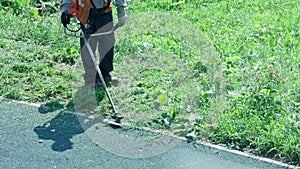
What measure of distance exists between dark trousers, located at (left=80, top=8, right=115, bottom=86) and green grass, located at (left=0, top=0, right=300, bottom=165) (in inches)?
11.8

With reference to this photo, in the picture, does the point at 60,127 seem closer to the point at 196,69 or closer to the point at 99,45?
the point at 99,45

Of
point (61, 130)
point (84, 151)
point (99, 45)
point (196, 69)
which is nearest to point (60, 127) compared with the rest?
point (61, 130)

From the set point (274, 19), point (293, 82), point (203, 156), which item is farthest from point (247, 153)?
point (274, 19)

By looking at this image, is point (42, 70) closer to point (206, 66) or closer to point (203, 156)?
point (206, 66)

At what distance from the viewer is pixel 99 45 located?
788cm

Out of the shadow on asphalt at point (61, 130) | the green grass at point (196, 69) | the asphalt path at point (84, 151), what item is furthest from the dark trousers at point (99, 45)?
the asphalt path at point (84, 151)

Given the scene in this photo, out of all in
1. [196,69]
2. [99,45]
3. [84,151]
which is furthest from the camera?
[196,69]

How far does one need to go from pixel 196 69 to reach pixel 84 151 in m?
2.21

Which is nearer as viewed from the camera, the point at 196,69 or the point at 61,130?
the point at 61,130

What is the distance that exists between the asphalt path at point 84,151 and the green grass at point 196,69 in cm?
27

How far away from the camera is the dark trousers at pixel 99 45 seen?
25.2ft

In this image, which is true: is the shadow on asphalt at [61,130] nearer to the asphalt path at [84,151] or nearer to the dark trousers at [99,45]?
the asphalt path at [84,151]

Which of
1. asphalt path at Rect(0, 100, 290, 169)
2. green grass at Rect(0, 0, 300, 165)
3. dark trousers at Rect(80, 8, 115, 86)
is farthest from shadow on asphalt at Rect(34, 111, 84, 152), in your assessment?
dark trousers at Rect(80, 8, 115, 86)

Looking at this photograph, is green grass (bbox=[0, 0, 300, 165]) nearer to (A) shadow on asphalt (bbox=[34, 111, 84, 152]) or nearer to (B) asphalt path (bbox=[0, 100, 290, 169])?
(B) asphalt path (bbox=[0, 100, 290, 169])
